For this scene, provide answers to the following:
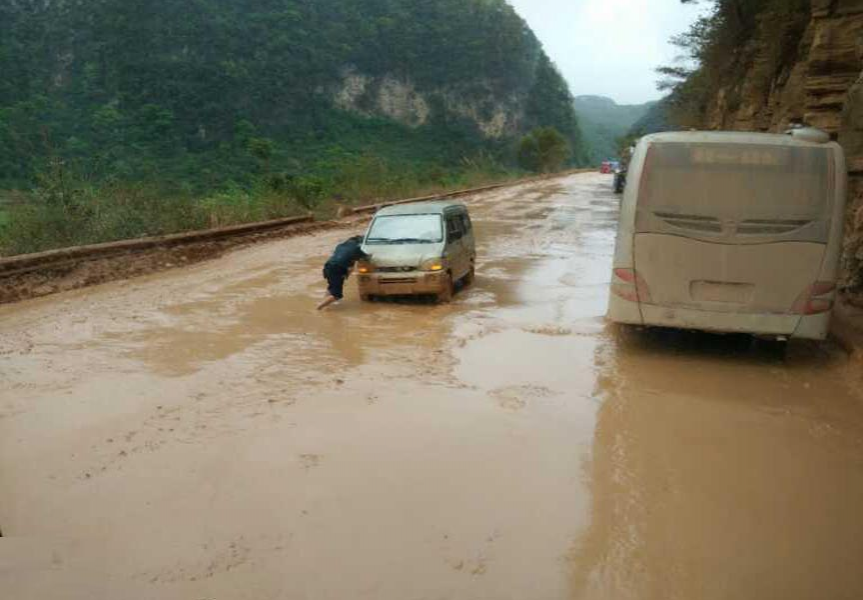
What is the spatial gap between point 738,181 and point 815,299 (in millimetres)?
1476

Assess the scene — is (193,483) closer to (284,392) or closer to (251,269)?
(284,392)

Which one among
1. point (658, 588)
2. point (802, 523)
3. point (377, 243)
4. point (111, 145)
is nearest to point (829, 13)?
point (377, 243)

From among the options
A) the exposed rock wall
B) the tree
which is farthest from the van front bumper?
the exposed rock wall

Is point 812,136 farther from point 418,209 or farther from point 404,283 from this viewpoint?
point 418,209

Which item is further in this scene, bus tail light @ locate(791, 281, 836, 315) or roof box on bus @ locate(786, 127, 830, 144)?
roof box on bus @ locate(786, 127, 830, 144)

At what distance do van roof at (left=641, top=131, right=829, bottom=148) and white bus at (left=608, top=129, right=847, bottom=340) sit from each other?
11 mm

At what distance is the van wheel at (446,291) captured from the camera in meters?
11.4

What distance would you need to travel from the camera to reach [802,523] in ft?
15.0

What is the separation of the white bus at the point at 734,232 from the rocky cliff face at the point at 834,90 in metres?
3.03

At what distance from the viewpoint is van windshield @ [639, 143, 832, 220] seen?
7301mm

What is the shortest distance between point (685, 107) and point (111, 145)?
1580 inches

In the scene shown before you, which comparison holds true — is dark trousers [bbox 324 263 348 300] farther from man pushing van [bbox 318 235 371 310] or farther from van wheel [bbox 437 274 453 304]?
van wheel [bbox 437 274 453 304]

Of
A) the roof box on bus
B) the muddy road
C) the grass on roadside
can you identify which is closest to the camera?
the muddy road

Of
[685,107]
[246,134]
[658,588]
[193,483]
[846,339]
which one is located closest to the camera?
[658,588]
